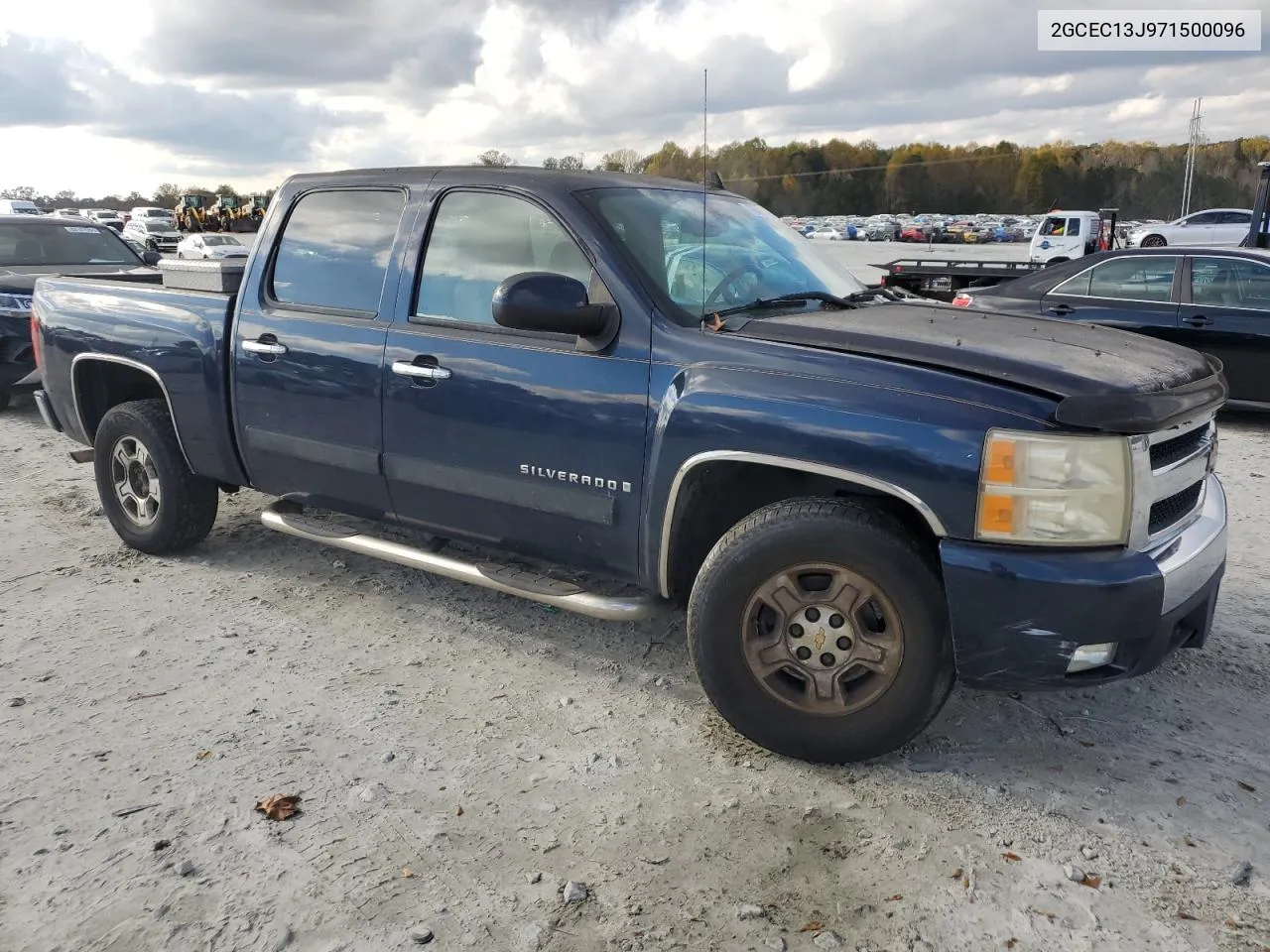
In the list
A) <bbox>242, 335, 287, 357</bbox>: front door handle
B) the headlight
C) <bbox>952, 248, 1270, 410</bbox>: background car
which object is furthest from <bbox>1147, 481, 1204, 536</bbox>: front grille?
<bbox>952, 248, 1270, 410</bbox>: background car

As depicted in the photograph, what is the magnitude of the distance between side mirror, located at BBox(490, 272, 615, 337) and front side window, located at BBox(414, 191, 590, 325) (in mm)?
353

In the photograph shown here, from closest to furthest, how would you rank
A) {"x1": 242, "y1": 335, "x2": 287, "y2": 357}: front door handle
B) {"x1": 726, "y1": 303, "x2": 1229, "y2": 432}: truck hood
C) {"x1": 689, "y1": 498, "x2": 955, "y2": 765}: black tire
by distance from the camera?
{"x1": 726, "y1": 303, "x2": 1229, "y2": 432}: truck hood → {"x1": 689, "y1": 498, "x2": 955, "y2": 765}: black tire → {"x1": 242, "y1": 335, "x2": 287, "y2": 357}: front door handle

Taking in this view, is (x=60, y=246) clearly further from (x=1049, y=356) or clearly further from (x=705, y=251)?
(x=1049, y=356)

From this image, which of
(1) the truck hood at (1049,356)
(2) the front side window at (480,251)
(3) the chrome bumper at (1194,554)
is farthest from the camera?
(2) the front side window at (480,251)

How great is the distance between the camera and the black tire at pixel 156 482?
489cm

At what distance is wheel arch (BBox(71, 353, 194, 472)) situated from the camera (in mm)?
5199

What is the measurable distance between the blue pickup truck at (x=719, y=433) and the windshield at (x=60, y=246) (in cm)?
610

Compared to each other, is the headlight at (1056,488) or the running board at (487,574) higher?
the headlight at (1056,488)

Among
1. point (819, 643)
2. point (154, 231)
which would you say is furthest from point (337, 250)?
point (154, 231)

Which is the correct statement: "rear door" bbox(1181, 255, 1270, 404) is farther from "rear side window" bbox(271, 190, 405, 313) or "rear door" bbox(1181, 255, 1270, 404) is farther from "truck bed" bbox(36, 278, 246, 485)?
"truck bed" bbox(36, 278, 246, 485)

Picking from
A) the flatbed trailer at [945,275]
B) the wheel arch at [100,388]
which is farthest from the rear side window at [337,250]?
the flatbed trailer at [945,275]

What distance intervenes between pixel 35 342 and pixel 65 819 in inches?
135

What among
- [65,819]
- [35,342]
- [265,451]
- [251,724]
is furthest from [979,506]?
[35,342]

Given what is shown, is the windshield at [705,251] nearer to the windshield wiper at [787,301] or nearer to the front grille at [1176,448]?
the windshield wiper at [787,301]
